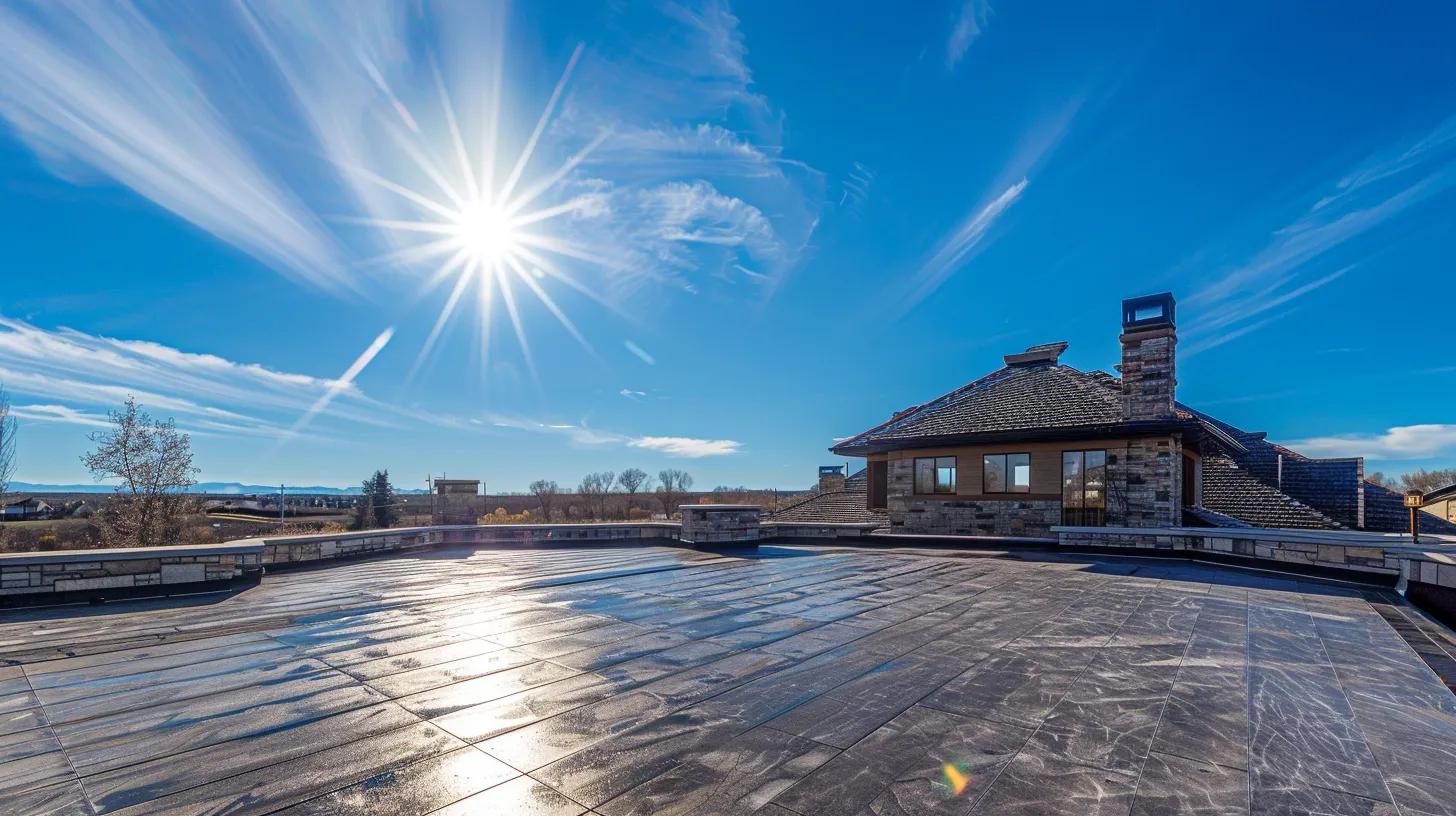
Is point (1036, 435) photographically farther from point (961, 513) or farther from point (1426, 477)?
point (1426, 477)

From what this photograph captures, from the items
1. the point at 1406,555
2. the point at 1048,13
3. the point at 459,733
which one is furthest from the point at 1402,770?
the point at 1048,13

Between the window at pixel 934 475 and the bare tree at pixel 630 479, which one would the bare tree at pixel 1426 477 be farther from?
the bare tree at pixel 630 479

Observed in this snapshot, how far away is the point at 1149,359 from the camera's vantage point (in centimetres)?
1273

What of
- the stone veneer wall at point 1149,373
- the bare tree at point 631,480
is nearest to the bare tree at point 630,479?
the bare tree at point 631,480

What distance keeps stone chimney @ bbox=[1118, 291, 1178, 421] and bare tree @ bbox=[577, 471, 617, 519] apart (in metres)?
41.5

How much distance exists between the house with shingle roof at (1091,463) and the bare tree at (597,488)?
35.8 m

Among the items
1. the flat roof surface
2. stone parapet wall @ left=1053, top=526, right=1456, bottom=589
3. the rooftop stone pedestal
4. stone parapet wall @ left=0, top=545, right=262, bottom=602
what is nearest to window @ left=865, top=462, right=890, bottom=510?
stone parapet wall @ left=1053, top=526, right=1456, bottom=589

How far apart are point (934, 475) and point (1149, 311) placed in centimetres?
638

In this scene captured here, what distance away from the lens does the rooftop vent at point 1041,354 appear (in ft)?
61.4

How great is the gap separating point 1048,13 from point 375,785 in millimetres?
12344

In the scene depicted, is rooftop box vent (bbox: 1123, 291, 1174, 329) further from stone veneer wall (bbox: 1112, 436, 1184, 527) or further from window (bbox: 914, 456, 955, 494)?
window (bbox: 914, 456, 955, 494)

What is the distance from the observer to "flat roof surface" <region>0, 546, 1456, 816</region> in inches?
92.4

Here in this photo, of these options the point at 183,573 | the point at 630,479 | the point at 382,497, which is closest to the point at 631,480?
the point at 630,479

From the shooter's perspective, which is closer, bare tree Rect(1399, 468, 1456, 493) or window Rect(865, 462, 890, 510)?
window Rect(865, 462, 890, 510)
